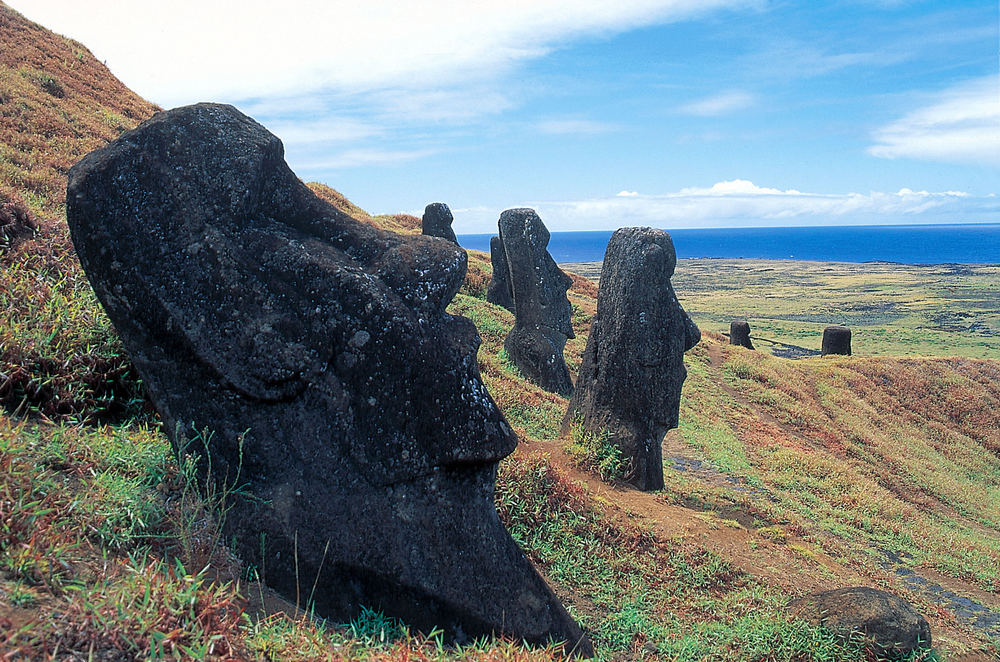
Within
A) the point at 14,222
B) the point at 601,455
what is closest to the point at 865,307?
the point at 601,455

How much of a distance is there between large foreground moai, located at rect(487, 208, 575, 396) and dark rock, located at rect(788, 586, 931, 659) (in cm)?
977

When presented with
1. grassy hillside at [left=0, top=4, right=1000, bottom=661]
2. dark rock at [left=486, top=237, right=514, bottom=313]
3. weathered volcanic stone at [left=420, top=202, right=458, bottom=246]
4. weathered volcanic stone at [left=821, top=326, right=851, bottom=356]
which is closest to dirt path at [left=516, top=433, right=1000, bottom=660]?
grassy hillside at [left=0, top=4, right=1000, bottom=661]

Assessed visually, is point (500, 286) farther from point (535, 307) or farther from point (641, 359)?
point (641, 359)

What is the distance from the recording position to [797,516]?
10.5 m

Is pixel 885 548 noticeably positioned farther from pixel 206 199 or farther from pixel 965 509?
pixel 206 199

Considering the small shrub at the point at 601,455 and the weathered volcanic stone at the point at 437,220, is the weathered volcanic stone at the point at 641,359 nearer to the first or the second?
the small shrub at the point at 601,455

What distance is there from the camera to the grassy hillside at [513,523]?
2.98m

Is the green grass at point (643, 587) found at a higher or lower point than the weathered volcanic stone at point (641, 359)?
lower

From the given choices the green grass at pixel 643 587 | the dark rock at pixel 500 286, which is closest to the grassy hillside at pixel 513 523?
the green grass at pixel 643 587

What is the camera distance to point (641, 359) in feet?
31.7

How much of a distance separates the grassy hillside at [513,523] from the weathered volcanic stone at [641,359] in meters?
0.46

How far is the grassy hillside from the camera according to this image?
298cm

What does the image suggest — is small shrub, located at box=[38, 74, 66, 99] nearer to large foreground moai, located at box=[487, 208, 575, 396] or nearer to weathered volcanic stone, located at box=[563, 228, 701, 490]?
large foreground moai, located at box=[487, 208, 575, 396]

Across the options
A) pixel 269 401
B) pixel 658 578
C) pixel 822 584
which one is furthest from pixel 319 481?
pixel 822 584
